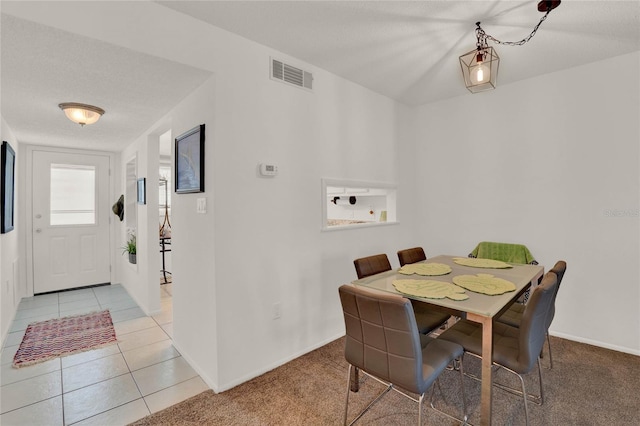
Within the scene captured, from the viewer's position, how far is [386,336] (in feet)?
4.91

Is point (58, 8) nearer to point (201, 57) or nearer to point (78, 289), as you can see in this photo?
point (201, 57)

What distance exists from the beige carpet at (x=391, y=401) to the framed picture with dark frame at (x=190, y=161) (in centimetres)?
144

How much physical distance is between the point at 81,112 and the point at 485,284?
11.2ft

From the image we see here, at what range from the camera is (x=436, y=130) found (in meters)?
3.80

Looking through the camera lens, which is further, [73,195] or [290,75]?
[73,195]

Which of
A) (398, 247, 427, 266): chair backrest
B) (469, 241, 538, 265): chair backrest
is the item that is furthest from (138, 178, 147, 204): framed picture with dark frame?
(469, 241, 538, 265): chair backrest

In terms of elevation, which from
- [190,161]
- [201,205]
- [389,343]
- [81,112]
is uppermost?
[81,112]

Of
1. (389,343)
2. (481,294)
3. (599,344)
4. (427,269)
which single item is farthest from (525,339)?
(599,344)

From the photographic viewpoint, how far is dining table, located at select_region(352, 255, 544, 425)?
1569 mm

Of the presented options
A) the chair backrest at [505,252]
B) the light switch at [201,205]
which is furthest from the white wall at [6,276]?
the chair backrest at [505,252]

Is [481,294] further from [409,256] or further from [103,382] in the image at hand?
[103,382]

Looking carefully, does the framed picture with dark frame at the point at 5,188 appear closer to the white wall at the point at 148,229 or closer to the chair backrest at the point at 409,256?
the white wall at the point at 148,229

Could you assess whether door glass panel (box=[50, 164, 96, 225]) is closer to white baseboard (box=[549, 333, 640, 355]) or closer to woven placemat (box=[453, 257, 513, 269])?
woven placemat (box=[453, 257, 513, 269])

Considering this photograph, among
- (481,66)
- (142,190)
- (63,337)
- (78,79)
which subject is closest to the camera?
(481,66)
